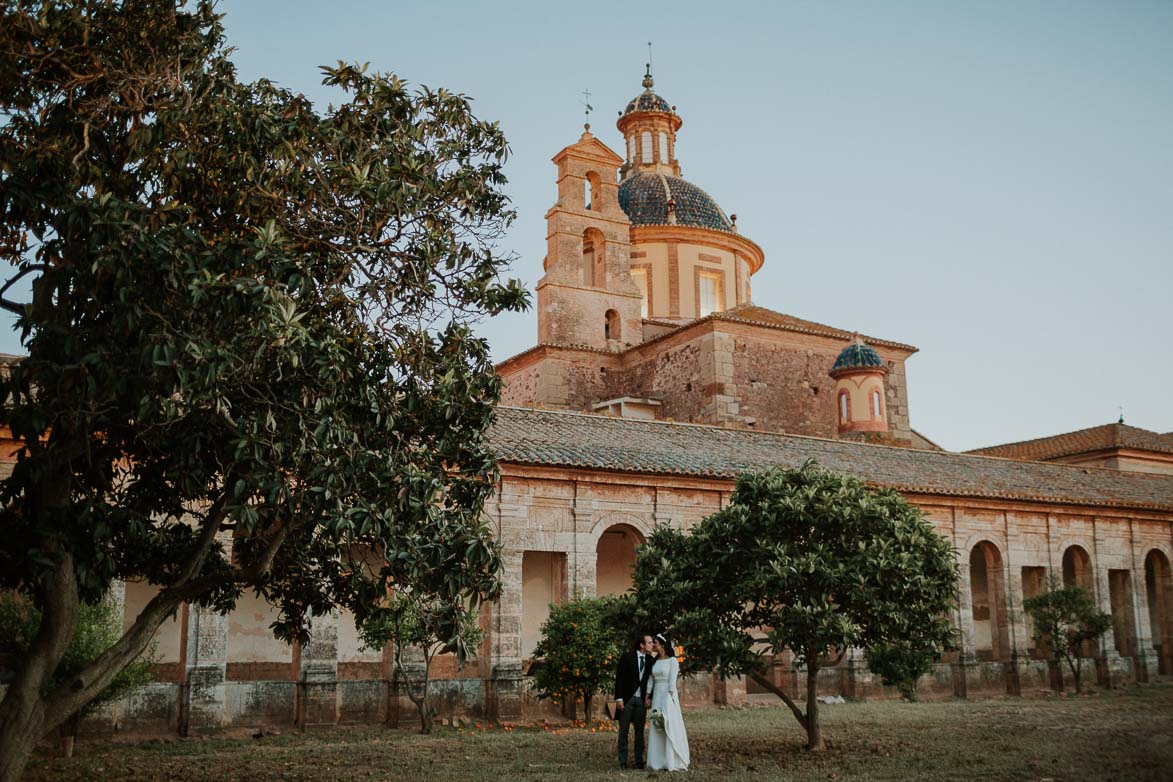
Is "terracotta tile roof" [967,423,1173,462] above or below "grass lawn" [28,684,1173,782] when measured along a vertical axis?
above

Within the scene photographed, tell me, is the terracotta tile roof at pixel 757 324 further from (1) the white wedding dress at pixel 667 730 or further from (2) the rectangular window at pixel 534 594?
(1) the white wedding dress at pixel 667 730

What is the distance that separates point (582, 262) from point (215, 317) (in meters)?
25.4

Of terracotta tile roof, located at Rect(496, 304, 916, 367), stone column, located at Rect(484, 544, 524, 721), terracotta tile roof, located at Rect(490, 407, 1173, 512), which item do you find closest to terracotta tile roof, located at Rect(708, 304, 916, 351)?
terracotta tile roof, located at Rect(496, 304, 916, 367)

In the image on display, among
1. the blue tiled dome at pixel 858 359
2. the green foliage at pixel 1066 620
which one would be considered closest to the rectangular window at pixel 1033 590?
the green foliage at pixel 1066 620

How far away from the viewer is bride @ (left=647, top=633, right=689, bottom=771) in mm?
11555

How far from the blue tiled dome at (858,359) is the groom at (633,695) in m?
19.9

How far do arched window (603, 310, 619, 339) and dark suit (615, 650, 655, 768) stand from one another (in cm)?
2077

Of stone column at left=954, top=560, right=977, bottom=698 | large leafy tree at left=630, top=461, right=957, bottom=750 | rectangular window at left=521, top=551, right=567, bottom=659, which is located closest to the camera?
large leafy tree at left=630, top=461, right=957, bottom=750

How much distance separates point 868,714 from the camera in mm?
18516

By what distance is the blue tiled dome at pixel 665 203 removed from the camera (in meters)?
36.5

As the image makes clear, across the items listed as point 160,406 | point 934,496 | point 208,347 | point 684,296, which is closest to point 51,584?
point 160,406

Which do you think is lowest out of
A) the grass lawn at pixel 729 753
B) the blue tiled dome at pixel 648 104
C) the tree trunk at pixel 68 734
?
the grass lawn at pixel 729 753

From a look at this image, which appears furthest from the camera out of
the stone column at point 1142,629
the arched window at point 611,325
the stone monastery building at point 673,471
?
the arched window at point 611,325

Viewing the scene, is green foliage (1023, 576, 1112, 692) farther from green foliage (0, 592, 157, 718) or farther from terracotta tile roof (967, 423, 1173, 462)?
green foliage (0, 592, 157, 718)
